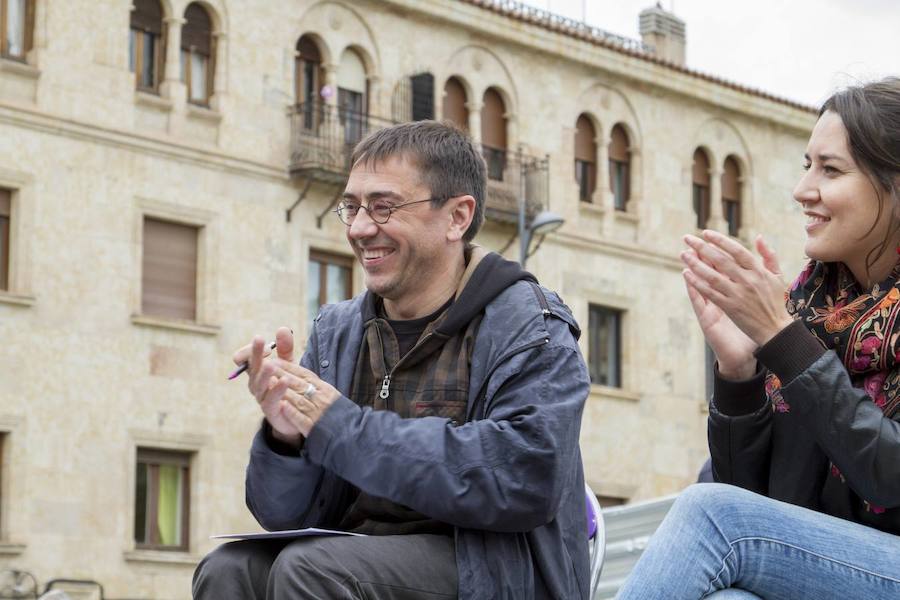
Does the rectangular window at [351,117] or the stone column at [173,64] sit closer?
the stone column at [173,64]

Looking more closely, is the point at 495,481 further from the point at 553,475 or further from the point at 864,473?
the point at 864,473

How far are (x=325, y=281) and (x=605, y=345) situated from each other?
6.85 meters

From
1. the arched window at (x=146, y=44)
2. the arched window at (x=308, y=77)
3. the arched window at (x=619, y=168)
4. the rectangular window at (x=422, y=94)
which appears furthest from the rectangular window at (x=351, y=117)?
the arched window at (x=619, y=168)

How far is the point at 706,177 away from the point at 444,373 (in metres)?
32.5

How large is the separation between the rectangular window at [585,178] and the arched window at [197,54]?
8.40 metres

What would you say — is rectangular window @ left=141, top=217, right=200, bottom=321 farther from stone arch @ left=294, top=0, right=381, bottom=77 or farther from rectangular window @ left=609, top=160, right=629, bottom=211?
rectangular window @ left=609, top=160, right=629, bottom=211

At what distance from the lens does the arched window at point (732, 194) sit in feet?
122

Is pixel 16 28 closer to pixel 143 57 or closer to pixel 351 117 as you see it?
pixel 143 57

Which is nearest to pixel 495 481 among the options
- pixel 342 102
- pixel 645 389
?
pixel 342 102

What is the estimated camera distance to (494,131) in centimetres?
3244

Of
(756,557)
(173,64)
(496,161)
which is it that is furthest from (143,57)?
(756,557)

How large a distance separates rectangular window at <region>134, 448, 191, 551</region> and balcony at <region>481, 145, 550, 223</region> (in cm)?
718

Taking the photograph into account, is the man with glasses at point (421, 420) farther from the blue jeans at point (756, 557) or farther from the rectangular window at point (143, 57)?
the rectangular window at point (143, 57)

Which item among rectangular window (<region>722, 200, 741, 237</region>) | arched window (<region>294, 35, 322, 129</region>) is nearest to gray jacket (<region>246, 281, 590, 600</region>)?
arched window (<region>294, 35, 322, 129</region>)
